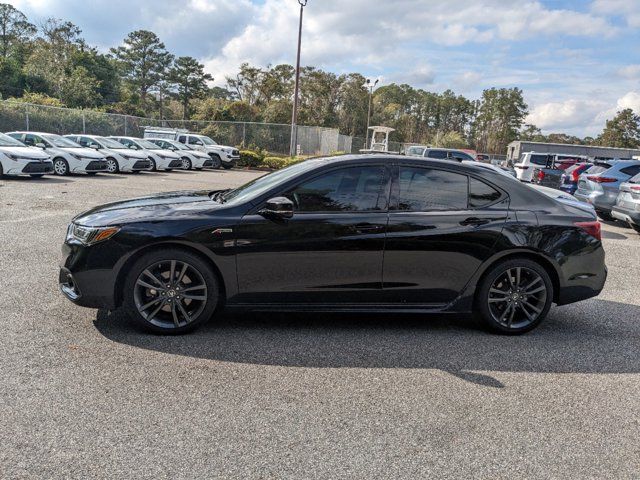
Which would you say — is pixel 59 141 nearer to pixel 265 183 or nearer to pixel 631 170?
pixel 265 183

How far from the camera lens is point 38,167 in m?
15.3

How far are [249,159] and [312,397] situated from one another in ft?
91.7

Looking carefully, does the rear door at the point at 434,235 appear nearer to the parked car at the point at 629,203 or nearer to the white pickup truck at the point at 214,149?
the parked car at the point at 629,203

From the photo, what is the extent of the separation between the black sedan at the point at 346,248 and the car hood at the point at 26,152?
12463mm

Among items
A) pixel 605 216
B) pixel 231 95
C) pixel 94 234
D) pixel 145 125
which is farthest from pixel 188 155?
pixel 231 95

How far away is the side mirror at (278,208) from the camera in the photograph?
428 centimetres

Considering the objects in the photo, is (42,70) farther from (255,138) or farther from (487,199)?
(487,199)

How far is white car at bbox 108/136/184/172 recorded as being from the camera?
22484mm

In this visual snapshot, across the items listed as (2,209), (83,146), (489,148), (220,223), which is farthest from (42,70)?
(489,148)

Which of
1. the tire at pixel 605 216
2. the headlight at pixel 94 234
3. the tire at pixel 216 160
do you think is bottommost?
the tire at pixel 216 160

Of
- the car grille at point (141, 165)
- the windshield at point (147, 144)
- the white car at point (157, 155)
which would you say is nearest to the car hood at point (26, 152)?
the car grille at point (141, 165)

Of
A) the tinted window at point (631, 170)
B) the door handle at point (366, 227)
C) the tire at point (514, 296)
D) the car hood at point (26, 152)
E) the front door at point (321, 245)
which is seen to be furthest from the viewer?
the car hood at point (26, 152)

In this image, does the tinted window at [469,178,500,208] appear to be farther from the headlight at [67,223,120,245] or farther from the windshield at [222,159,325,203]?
the headlight at [67,223,120,245]

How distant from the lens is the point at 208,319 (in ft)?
14.5
